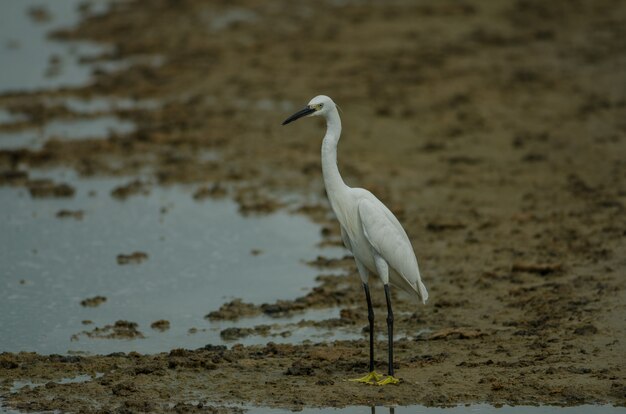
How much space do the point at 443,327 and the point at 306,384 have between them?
189cm

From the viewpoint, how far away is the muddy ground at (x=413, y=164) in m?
9.03

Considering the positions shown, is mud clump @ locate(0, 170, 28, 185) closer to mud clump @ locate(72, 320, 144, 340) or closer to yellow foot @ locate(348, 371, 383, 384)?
mud clump @ locate(72, 320, 144, 340)

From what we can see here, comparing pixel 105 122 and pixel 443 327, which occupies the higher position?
pixel 105 122

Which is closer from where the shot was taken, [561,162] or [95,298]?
[95,298]

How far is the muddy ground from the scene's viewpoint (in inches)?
356

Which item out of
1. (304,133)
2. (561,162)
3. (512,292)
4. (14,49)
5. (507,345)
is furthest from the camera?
(14,49)

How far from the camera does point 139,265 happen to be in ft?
41.2

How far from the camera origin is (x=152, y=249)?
13.1 m

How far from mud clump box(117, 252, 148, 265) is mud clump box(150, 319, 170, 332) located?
2.09m

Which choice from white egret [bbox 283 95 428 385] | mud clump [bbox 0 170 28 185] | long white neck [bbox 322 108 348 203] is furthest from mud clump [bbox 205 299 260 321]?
mud clump [bbox 0 170 28 185]

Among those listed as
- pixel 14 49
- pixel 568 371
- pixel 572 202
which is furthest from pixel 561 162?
pixel 14 49

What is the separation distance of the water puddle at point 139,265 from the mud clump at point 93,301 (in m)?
0.06

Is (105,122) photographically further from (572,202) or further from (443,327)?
(443,327)

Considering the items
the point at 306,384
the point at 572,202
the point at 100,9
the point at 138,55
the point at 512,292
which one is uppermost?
the point at 100,9
